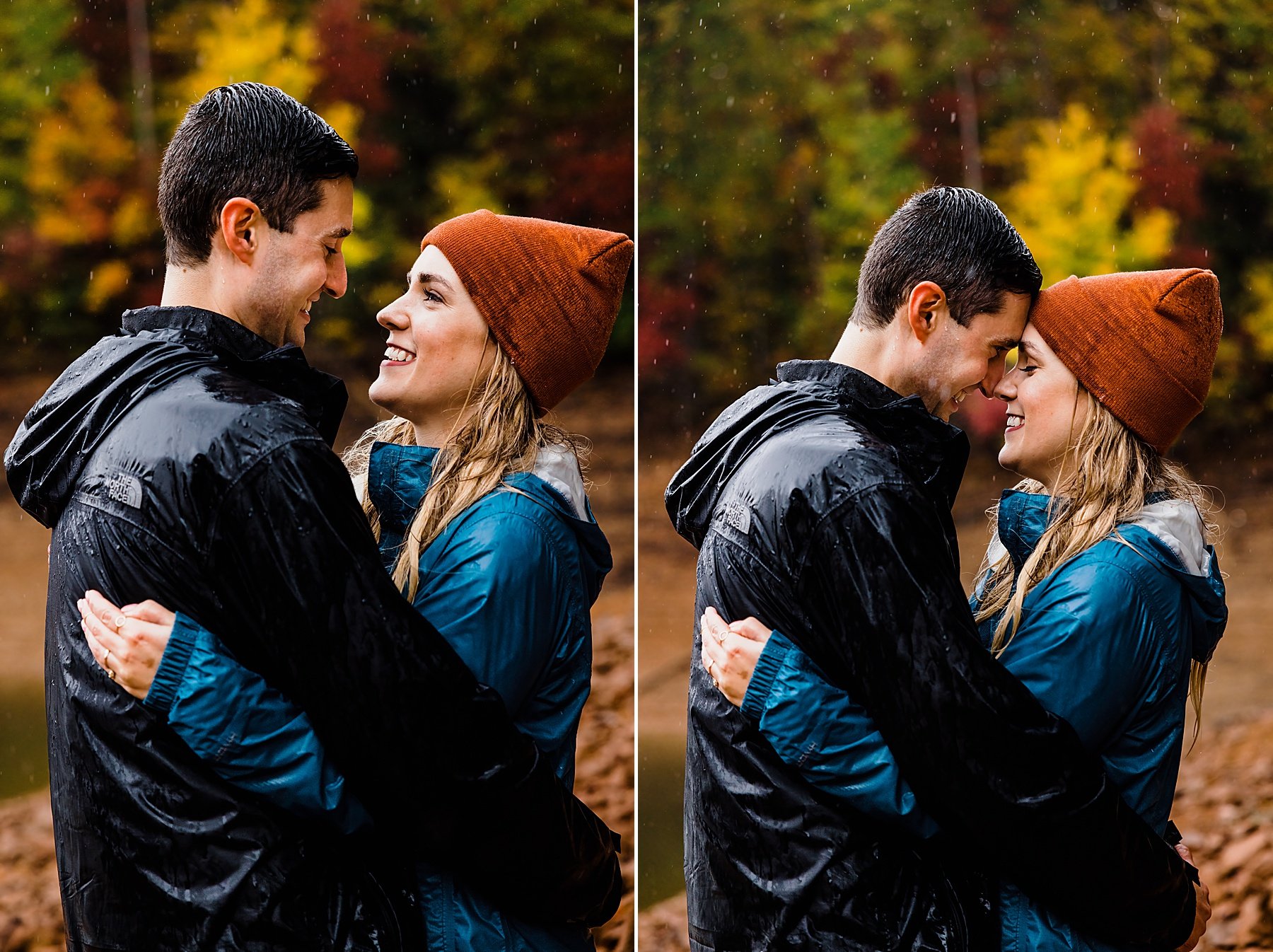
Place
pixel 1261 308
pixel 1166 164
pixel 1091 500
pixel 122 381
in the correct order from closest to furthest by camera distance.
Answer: pixel 122 381 < pixel 1091 500 < pixel 1261 308 < pixel 1166 164

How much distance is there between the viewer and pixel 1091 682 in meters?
2.22

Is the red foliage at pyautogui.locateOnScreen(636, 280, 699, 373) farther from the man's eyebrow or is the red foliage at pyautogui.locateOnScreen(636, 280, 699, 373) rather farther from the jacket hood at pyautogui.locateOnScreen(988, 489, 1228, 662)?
the jacket hood at pyautogui.locateOnScreen(988, 489, 1228, 662)

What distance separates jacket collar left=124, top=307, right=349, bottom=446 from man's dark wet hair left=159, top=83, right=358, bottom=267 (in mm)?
132

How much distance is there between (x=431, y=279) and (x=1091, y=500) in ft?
4.42

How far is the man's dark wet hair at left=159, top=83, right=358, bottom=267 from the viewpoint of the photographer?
86.6 inches

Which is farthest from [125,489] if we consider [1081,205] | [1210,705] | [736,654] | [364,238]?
[1081,205]

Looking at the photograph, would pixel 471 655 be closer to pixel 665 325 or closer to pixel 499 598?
pixel 499 598

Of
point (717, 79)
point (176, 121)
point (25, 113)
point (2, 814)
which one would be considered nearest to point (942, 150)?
point (717, 79)

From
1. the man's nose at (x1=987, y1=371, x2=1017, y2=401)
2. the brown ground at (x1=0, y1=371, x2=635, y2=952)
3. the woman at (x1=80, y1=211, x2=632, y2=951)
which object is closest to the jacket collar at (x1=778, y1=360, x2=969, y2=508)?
the man's nose at (x1=987, y1=371, x2=1017, y2=401)

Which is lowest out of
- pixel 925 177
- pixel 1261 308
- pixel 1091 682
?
pixel 1261 308

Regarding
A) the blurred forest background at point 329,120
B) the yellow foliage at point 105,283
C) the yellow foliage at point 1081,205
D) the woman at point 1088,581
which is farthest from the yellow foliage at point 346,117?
the woman at point 1088,581

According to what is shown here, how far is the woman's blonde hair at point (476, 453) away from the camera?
92.2 inches

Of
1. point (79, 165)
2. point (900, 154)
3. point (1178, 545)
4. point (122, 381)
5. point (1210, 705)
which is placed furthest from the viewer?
point (900, 154)

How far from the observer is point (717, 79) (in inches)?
315
